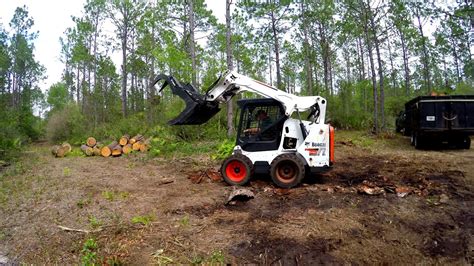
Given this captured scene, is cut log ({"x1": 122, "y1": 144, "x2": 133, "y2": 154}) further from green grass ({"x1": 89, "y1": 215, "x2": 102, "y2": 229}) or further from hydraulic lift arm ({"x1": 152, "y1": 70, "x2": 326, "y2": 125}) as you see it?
green grass ({"x1": 89, "y1": 215, "x2": 102, "y2": 229})

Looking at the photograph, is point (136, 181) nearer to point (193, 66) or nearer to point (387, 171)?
point (387, 171)

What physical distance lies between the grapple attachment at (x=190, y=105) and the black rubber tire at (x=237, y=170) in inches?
53.9

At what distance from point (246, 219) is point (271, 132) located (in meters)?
2.85

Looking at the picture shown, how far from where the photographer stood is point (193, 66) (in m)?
16.2

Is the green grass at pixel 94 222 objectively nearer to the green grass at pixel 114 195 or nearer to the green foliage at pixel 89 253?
the green foliage at pixel 89 253

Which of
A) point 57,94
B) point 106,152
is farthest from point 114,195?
point 57,94

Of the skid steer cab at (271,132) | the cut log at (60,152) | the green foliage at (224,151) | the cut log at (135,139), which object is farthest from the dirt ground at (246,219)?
the cut log at (60,152)

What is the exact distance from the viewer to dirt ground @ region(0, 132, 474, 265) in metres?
4.16

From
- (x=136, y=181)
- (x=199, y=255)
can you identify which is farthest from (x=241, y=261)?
(x=136, y=181)

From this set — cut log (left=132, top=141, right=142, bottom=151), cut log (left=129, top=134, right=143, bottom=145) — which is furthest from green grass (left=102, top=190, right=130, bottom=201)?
cut log (left=129, top=134, right=143, bottom=145)

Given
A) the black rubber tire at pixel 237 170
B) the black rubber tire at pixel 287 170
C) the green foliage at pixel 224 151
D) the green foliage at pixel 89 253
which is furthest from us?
the green foliage at pixel 224 151

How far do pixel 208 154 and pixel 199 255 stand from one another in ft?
26.6

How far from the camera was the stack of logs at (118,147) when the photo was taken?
1421cm

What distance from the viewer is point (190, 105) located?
311 inches
